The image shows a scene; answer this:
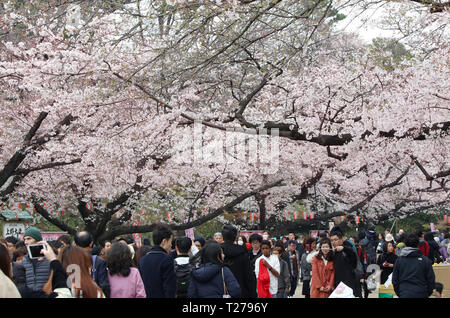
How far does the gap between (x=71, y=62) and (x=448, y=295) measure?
926 centimetres

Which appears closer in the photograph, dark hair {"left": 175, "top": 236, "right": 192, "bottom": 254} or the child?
dark hair {"left": 175, "top": 236, "right": 192, "bottom": 254}

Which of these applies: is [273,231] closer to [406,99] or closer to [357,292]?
[406,99]

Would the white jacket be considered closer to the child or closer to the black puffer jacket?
the black puffer jacket

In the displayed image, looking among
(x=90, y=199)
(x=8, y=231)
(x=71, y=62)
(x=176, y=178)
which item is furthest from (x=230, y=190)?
(x=71, y=62)

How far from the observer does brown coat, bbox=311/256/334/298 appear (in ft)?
25.2

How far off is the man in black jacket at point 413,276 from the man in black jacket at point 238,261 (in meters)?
1.90

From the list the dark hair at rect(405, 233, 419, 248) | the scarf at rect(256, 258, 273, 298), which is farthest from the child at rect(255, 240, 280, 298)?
the dark hair at rect(405, 233, 419, 248)

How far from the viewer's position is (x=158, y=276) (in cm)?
569

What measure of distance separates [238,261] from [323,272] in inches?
75.5

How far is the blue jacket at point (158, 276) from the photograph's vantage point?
5.68 m

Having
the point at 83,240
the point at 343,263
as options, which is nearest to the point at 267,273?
the point at 343,263

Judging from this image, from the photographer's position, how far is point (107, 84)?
382 inches
